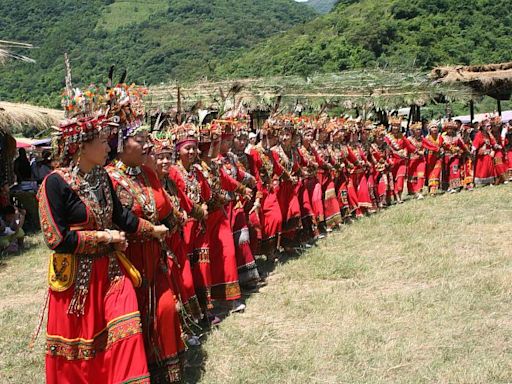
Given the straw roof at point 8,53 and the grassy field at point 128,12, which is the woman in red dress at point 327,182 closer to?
the straw roof at point 8,53

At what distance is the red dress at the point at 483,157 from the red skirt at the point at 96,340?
1219 cm

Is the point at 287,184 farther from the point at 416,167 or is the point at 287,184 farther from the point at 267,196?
the point at 416,167

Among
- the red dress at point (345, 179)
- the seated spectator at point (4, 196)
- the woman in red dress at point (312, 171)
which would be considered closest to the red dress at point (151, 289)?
the woman in red dress at point (312, 171)

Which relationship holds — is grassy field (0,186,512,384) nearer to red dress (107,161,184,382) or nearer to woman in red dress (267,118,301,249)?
woman in red dress (267,118,301,249)

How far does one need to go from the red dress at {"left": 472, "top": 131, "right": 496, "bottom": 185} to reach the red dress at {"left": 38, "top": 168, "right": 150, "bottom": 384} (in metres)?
12.2

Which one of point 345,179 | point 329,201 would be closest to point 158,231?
point 329,201

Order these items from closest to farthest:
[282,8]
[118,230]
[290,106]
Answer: [118,230], [290,106], [282,8]

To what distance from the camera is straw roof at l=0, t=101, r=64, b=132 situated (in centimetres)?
1138

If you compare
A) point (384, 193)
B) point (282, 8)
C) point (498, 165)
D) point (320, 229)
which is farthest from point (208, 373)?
point (282, 8)

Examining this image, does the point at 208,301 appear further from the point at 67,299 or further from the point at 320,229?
the point at 320,229

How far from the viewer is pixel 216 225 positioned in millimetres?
5953

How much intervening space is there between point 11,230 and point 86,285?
6.90 meters

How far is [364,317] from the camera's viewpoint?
5.77 m

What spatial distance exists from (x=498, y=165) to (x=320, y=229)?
6.78 m
